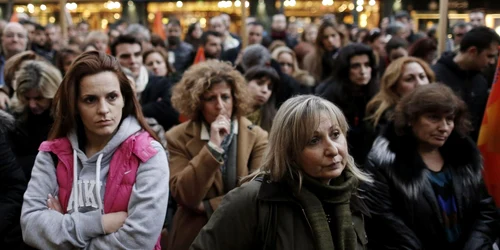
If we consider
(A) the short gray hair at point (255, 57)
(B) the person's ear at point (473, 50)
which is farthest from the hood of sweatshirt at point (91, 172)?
(B) the person's ear at point (473, 50)

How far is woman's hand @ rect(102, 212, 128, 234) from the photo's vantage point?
9.66 ft

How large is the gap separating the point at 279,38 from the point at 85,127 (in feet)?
30.9

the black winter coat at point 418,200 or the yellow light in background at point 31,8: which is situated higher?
the yellow light in background at point 31,8

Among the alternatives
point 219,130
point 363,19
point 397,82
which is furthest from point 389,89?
point 363,19

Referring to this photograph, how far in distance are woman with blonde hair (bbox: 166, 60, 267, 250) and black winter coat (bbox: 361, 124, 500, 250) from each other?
80cm

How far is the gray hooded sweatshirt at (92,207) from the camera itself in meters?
2.93

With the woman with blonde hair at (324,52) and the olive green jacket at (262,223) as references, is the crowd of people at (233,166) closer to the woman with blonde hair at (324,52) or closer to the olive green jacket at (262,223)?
the olive green jacket at (262,223)

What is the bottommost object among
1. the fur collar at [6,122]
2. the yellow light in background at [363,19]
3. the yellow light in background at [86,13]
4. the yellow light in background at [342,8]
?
the yellow light in background at [363,19]

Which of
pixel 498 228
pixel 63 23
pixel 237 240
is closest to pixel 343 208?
pixel 237 240

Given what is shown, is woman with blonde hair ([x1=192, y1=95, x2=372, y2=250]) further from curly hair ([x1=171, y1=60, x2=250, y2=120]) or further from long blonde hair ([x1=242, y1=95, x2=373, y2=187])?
curly hair ([x1=171, y1=60, x2=250, y2=120])

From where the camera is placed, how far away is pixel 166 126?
6.04 m

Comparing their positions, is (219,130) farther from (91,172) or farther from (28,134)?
(28,134)

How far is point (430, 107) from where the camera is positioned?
3904 millimetres

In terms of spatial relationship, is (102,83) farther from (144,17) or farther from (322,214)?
(144,17)
